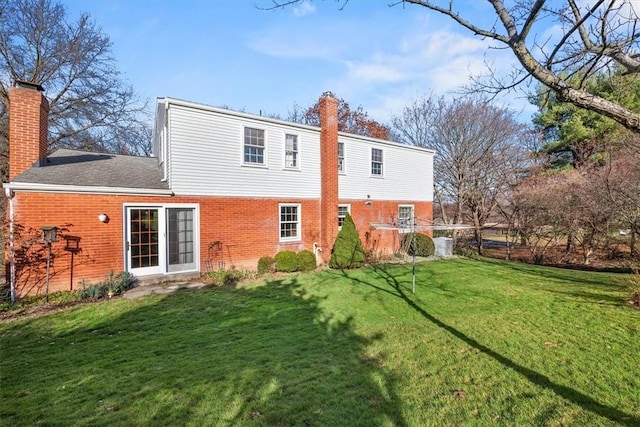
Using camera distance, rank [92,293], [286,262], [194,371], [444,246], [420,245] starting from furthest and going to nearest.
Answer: [444,246] → [420,245] → [286,262] → [92,293] → [194,371]

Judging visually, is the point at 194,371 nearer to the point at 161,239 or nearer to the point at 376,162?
the point at 161,239

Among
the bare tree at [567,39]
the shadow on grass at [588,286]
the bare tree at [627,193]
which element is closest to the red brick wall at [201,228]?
the shadow on grass at [588,286]

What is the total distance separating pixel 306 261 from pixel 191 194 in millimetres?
4639

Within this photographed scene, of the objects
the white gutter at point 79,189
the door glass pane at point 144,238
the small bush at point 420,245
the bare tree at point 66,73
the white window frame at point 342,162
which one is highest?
the bare tree at point 66,73

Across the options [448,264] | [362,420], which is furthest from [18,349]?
[448,264]

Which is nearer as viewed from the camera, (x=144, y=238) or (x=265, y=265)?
(x=144, y=238)

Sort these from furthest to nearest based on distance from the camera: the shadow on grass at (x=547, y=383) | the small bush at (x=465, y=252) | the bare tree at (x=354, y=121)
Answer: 1. the bare tree at (x=354, y=121)
2. the small bush at (x=465, y=252)
3. the shadow on grass at (x=547, y=383)

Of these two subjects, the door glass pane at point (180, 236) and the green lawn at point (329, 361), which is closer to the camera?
the green lawn at point (329, 361)

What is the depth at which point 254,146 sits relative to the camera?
11.4 m

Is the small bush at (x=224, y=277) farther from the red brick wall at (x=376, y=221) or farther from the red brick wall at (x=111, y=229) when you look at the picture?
the red brick wall at (x=376, y=221)

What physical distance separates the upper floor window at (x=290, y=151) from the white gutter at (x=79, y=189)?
4613mm

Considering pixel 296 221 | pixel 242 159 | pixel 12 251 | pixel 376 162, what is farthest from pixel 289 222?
pixel 12 251

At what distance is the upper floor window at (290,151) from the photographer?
488 inches

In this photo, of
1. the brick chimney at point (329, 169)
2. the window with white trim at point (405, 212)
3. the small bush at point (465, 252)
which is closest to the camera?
the brick chimney at point (329, 169)
